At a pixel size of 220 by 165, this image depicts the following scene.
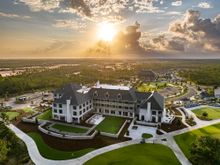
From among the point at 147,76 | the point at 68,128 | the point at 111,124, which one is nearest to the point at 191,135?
the point at 111,124

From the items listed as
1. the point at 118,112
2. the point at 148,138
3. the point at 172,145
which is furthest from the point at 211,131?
the point at 118,112

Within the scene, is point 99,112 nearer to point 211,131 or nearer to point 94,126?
point 94,126

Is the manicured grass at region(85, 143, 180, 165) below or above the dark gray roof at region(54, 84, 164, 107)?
below

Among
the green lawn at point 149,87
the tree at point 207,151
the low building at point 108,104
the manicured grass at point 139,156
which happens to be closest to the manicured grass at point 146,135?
the manicured grass at point 139,156

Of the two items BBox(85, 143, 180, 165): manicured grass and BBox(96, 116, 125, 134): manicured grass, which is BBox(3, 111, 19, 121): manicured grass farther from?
BBox(85, 143, 180, 165): manicured grass

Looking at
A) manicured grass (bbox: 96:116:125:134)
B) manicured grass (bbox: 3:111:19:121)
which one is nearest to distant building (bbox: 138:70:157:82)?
manicured grass (bbox: 96:116:125:134)

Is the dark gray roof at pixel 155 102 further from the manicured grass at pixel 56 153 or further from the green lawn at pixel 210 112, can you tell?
the manicured grass at pixel 56 153
